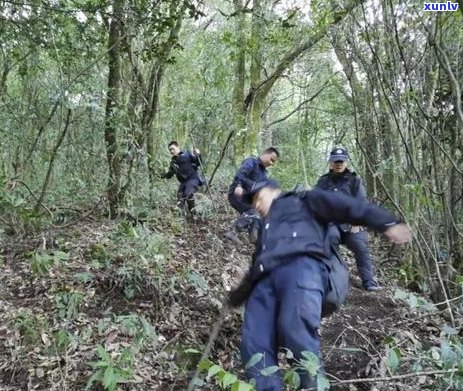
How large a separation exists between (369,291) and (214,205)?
4.30m

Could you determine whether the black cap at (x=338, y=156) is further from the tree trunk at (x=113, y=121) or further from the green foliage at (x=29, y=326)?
the green foliage at (x=29, y=326)

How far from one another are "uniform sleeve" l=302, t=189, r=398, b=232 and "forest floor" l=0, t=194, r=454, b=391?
72 centimetres

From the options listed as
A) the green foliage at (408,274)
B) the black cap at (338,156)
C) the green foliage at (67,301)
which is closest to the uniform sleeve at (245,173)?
the black cap at (338,156)

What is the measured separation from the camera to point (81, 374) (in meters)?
4.04

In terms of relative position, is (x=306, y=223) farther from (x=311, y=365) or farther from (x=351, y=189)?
(x=351, y=189)

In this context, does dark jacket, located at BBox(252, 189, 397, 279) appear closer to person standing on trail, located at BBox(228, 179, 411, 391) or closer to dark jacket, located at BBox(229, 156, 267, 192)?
person standing on trail, located at BBox(228, 179, 411, 391)

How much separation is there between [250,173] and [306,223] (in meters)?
3.81

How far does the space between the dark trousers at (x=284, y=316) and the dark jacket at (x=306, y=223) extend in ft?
0.25

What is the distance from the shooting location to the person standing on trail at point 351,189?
612 centimetres

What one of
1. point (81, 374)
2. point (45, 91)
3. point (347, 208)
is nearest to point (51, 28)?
point (45, 91)

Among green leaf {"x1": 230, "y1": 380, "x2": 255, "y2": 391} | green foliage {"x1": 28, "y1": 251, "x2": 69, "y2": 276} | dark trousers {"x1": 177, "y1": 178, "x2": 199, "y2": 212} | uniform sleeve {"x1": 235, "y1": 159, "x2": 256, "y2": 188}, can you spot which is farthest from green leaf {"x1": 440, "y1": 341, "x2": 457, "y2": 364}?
dark trousers {"x1": 177, "y1": 178, "x2": 199, "y2": 212}

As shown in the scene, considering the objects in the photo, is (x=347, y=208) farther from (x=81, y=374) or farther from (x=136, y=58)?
(x=136, y=58)

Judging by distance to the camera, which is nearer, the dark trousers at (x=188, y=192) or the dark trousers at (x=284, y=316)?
the dark trousers at (x=284, y=316)

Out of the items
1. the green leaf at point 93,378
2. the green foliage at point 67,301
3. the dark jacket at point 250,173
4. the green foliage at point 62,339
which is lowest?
the green leaf at point 93,378
